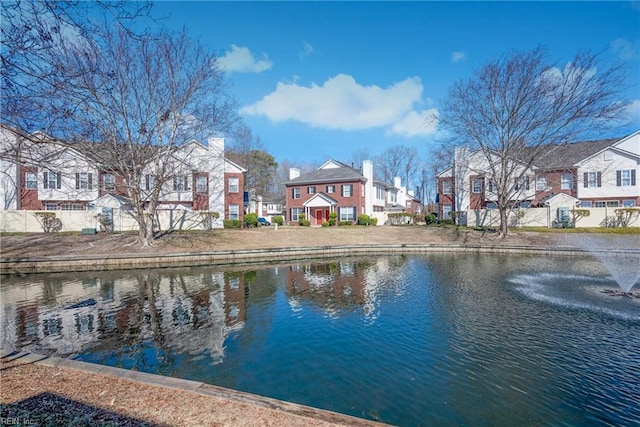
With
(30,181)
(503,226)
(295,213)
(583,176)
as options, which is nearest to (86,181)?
(30,181)

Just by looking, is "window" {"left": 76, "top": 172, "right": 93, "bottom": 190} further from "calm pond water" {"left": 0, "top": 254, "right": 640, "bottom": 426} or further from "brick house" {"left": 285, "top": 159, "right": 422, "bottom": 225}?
"brick house" {"left": 285, "top": 159, "right": 422, "bottom": 225}

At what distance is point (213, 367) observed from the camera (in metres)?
6.35

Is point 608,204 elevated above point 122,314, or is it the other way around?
point 608,204

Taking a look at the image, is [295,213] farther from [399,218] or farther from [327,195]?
[399,218]

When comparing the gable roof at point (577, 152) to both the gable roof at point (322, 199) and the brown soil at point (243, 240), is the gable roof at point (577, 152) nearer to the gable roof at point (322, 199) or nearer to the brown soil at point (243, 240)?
the brown soil at point (243, 240)

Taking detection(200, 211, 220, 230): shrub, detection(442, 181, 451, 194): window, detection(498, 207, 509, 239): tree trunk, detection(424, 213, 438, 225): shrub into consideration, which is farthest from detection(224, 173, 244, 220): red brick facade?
detection(498, 207, 509, 239): tree trunk

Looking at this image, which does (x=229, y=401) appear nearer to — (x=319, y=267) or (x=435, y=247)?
(x=319, y=267)

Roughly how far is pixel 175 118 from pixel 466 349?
2110 centimetres

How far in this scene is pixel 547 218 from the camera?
31.2 meters

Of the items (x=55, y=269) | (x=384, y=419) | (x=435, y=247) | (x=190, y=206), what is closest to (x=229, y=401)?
(x=384, y=419)

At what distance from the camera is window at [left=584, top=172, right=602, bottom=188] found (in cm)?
3381

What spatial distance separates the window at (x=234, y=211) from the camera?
3488 cm

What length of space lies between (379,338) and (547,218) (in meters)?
31.3

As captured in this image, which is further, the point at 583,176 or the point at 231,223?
the point at 583,176
